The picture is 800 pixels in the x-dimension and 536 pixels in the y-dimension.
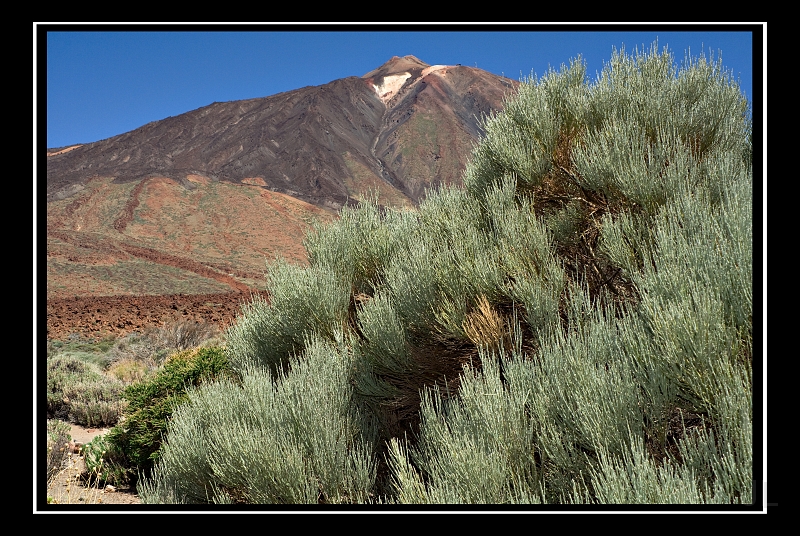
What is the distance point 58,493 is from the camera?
→ 523 cm

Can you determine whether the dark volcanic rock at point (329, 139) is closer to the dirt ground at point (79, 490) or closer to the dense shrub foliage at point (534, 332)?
the dirt ground at point (79, 490)

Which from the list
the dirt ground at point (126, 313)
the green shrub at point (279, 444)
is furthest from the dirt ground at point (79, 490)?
the dirt ground at point (126, 313)

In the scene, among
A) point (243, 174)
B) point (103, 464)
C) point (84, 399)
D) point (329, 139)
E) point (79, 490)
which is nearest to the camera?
point (79, 490)

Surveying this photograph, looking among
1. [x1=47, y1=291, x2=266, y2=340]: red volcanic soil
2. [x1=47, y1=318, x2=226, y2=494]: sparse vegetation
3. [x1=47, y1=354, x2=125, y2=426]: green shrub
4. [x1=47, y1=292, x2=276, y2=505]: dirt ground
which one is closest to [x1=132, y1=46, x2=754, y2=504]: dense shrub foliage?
[x1=47, y1=318, x2=226, y2=494]: sparse vegetation

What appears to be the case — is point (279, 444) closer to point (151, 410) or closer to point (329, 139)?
point (151, 410)

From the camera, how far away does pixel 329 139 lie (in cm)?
10800

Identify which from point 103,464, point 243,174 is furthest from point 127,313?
point 243,174

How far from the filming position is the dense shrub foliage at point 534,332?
2252mm

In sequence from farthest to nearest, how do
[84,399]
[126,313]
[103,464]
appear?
[126,313], [84,399], [103,464]

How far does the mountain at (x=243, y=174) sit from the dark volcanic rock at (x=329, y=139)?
37 centimetres

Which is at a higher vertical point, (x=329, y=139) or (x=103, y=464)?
(x=329, y=139)

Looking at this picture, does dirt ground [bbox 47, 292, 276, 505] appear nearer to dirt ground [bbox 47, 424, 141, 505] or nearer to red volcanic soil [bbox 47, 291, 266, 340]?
red volcanic soil [bbox 47, 291, 266, 340]

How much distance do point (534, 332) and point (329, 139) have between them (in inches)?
4291
